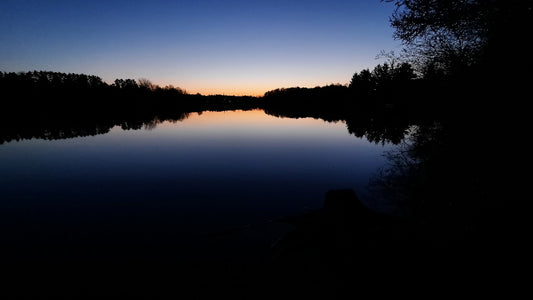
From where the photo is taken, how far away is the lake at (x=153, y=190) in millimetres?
10023

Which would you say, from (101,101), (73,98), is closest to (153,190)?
(73,98)

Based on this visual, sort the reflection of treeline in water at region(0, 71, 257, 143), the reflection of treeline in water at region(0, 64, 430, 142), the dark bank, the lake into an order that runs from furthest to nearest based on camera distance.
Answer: the reflection of treeline in water at region(0, 71, 257, 143)
the reflection of treeline in water at region(0, 64, 430, 142)
the lake
the dark bank

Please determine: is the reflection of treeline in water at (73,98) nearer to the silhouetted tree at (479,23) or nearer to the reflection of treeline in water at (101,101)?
the reflection of treeline in water at (101,101)

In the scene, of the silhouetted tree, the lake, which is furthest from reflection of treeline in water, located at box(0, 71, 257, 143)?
the silhouetted tree

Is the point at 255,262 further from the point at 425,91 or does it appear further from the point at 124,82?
the point at 124,82

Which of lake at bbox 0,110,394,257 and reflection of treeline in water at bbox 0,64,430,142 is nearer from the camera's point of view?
lake at bbox 0,110,394,257

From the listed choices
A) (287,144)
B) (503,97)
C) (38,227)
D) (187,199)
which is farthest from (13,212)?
(287,144)

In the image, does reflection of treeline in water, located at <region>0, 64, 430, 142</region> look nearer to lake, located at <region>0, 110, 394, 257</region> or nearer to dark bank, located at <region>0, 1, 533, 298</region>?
lake, located at <region>0, 110, 394, 257</region>

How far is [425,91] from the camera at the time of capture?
46.7 ft

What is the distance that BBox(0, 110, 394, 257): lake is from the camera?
395 inches

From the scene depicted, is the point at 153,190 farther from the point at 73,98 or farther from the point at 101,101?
the point at 101,101

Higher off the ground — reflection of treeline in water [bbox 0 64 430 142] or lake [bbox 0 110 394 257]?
reflection of treeline in water [bbox 0 64 430 142]

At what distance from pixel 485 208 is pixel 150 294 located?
11.0 meters

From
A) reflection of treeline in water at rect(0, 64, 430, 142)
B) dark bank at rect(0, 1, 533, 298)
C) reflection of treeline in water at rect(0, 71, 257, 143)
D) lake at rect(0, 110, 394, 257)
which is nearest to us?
dark bank at rect(0, 1, 533, 298)
